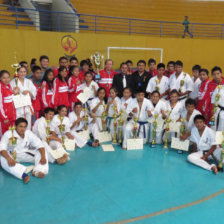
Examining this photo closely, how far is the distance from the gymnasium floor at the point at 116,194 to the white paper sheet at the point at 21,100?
1.17 metres

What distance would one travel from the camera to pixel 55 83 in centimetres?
451

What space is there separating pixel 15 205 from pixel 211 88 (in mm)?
4091

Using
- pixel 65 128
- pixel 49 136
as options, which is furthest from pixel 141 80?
pixel 49 136

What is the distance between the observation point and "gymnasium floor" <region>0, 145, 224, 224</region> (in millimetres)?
2494

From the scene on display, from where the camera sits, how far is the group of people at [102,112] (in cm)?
360

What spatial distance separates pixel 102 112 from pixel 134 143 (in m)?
1.11

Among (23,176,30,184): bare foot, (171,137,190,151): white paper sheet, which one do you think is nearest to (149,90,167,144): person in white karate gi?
(171,137,190,151): white paper sheet

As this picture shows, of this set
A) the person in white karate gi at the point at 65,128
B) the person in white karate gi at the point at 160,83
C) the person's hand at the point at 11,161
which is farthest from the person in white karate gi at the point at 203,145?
the person's hand at the point at 11,161

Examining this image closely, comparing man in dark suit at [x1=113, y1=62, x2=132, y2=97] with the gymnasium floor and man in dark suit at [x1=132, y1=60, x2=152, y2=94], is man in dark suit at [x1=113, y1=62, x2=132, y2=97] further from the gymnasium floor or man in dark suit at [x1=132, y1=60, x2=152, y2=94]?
the gymnasium floor

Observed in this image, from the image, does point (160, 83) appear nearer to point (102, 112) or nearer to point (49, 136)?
point (102, 112)

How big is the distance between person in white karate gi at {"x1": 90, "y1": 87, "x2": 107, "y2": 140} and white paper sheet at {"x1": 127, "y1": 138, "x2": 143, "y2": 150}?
2.67 feet

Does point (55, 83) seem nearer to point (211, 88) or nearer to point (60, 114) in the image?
point (60, 114)

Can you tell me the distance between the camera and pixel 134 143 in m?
4.43

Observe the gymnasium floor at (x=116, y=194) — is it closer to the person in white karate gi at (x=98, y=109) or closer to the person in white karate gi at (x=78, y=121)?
the person in white karate gi at (x=78, y=121)
